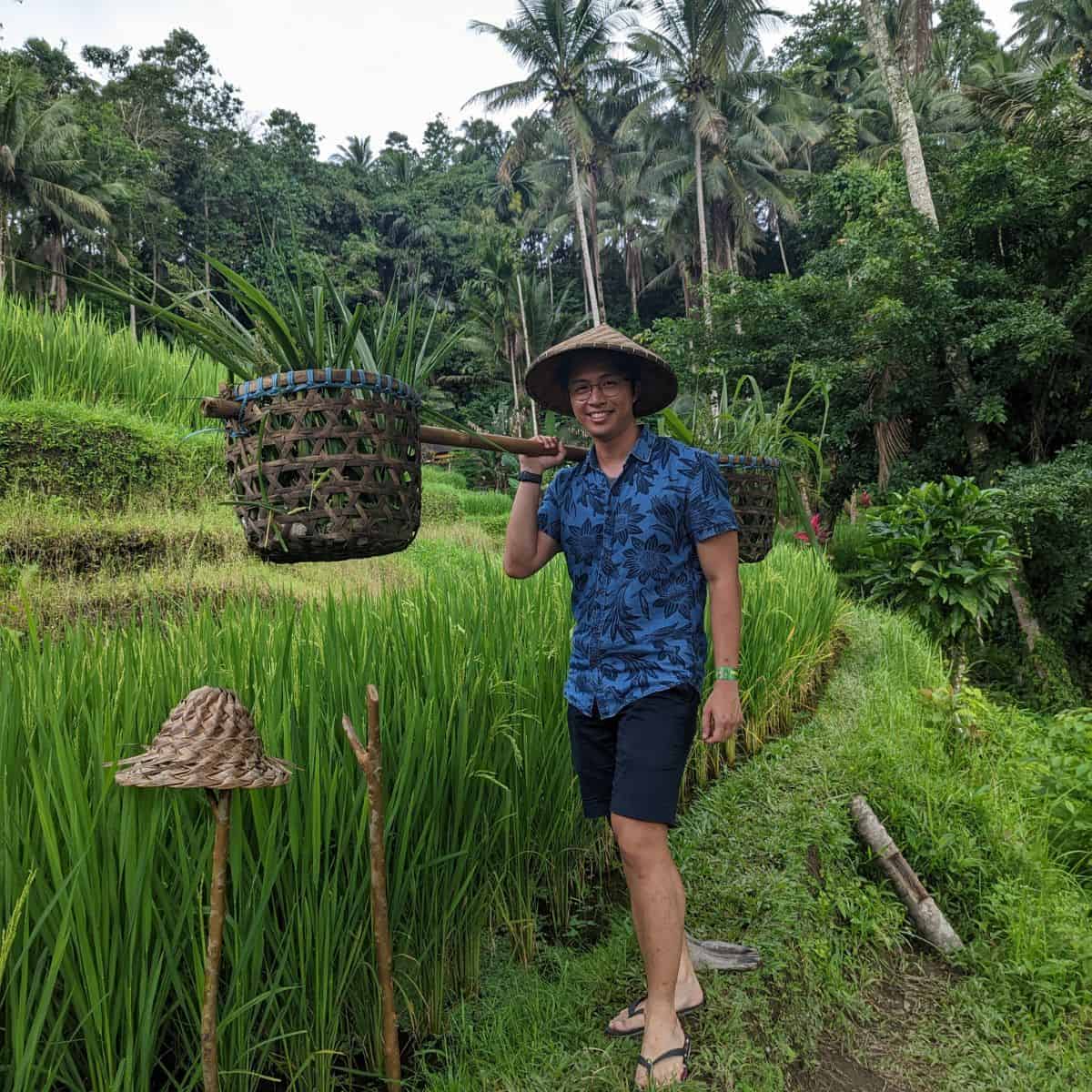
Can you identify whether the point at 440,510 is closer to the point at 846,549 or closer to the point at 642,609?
the point at 846,549

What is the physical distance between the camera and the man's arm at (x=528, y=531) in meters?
1.58

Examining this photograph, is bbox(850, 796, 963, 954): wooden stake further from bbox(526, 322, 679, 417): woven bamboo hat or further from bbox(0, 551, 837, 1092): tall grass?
bbox(526, 322, 679, 417): woven bamboo hat

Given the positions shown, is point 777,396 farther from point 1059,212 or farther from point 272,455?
point 272,455

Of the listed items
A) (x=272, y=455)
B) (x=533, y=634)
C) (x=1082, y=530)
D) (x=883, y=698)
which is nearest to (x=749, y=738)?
(x=883, y=698)

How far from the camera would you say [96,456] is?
20.6ft

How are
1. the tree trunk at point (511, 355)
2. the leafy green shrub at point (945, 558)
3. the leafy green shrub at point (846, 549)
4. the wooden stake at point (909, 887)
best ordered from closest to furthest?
the wooden stake at point (909, 887) < the leafy green shrub at point (945, 558) < the leafy green shrub at point (846, 549) < the tree trunk at point (511, 355)

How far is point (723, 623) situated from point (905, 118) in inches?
400

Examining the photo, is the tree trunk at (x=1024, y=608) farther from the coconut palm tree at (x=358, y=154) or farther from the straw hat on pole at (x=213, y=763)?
the coconut palm tree at (x=358, y=154)

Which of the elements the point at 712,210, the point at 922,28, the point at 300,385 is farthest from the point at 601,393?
the point at 712,210

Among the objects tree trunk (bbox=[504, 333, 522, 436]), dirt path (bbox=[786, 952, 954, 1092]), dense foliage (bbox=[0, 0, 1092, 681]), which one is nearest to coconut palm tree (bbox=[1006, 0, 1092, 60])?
dense foliage (bbox=[0, 0, 1092, 681])

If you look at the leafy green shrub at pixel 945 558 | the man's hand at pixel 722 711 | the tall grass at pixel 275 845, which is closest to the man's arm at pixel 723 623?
the man's hand at pixel 722 711

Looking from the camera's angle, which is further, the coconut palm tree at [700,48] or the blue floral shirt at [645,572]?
the coconut palm tree at [700,48]

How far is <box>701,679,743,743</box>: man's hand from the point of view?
162 cm

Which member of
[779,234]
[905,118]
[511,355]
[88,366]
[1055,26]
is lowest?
[88,366]
